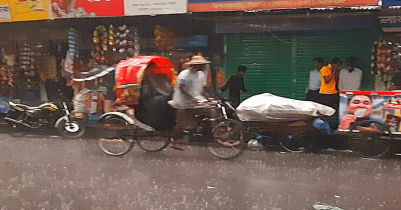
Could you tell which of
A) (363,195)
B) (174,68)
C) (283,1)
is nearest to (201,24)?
(174,68)

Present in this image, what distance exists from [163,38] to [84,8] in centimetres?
135

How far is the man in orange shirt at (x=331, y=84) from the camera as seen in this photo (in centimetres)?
540

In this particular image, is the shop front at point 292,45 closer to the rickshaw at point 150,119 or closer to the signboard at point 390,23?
the signboard at point 390,23

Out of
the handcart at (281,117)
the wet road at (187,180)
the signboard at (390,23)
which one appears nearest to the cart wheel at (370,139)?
the wet road at (187,180)

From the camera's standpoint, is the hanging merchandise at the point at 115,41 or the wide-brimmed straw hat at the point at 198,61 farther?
the hanging merchandise at the point at 115,41

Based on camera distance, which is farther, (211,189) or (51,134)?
(51,134)

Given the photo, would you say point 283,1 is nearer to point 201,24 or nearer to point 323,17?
point 323,17

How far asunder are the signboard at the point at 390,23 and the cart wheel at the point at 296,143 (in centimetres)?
179

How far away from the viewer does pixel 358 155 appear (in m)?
5.24

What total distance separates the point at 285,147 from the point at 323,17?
185cm

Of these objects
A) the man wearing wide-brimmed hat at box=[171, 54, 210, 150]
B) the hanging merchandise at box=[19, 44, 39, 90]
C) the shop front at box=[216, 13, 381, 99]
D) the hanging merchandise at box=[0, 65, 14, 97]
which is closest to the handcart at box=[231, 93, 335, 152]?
the shop front at box=[216, 13, 381, 99]

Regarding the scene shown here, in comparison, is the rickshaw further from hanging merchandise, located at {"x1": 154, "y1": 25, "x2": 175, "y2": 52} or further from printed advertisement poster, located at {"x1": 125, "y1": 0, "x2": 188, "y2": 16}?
printed advertisement poster, located at {"x1": 125, "y1": 0, "x2": 188, "y2": 16}

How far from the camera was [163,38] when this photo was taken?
599 cm

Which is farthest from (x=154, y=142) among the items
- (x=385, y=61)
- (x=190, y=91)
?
(x=385, y=61)
